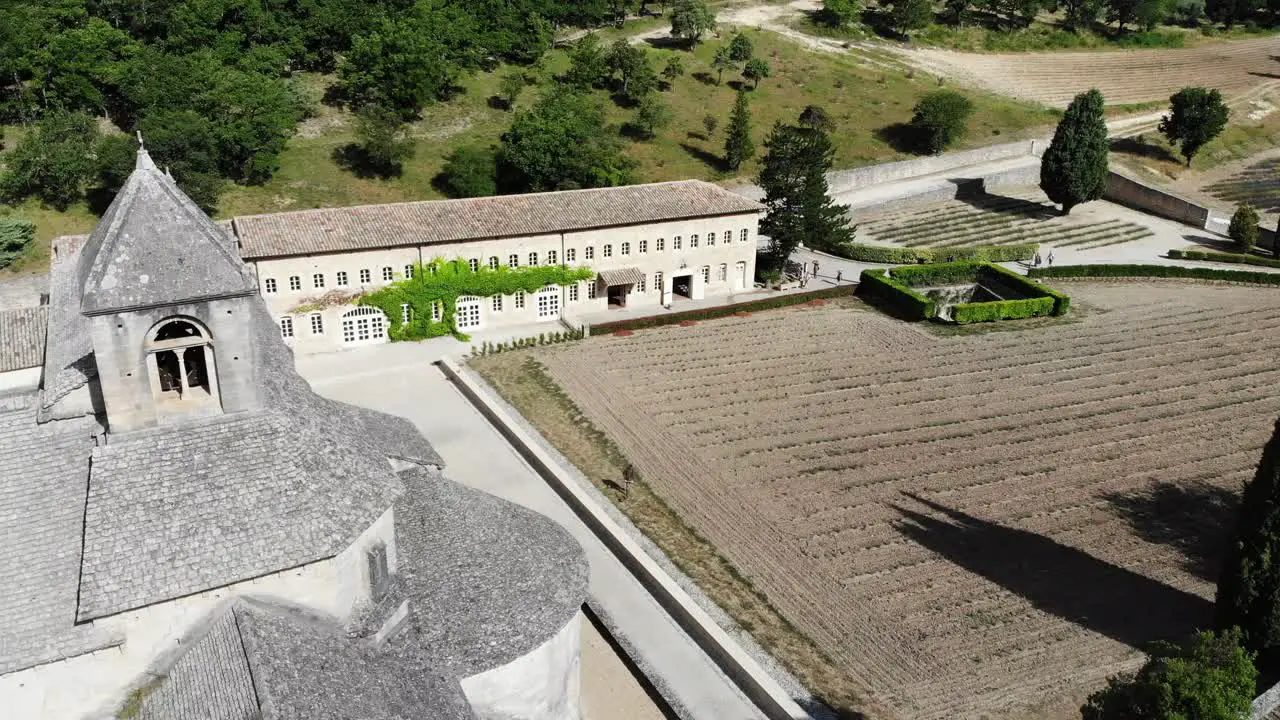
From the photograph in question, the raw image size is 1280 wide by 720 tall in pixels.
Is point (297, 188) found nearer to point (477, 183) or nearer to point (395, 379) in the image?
point (477, 183)

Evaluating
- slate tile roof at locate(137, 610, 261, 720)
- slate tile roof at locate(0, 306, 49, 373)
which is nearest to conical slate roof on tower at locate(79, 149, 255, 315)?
slate tile roof at locate(137, 610, 261, 720)

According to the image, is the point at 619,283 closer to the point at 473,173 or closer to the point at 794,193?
the point at 794,193

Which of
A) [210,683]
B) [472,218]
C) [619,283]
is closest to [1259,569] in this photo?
[210,683]

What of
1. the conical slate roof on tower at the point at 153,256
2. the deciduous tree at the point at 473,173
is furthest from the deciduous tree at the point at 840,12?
the conical slate roof on tower at the point at 153,256

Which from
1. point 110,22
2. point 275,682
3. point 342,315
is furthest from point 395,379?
→ point 110,22

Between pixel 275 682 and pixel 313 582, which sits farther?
pixel 313 582

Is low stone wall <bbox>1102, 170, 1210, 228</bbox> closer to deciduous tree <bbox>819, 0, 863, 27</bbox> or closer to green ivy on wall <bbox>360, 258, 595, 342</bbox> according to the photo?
deciduous tree <bbox>819, 0, 863, 27</bbox>
